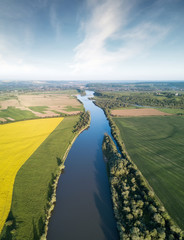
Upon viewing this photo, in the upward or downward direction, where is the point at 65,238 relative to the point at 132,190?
downward

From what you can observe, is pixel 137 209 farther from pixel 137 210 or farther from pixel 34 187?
pixel 34 187

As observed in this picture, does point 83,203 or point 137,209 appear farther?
point 83,203

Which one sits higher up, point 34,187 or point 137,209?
point 137,209

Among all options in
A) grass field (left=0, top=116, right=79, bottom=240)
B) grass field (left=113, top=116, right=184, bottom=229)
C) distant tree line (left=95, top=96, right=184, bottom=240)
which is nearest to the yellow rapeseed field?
grass field (left=0, top=116, right=79, bottom=240)

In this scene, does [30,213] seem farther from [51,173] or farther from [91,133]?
[91,133]

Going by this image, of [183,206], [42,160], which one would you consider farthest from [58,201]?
[183,206]

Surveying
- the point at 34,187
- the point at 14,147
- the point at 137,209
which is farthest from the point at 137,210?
the point at 14,147

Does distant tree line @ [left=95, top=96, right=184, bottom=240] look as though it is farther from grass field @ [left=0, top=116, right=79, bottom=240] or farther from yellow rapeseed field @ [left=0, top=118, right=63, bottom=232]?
yellow rapeseed field @ [left=0, top=118, right=63, bottom=232]
